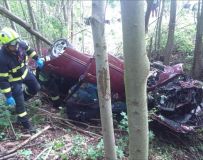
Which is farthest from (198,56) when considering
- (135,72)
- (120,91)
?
(135,72)

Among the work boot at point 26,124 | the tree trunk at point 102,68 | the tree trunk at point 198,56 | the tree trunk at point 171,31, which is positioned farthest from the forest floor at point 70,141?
the tree trunk at point 171,31

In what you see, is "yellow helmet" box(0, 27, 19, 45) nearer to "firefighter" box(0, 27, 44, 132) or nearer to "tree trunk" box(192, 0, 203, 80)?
"firefighter" box(0, 27, 44, 132)

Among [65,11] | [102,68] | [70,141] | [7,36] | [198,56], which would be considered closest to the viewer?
[102,68]

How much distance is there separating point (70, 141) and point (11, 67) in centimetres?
182

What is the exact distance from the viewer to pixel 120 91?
631 centimetres

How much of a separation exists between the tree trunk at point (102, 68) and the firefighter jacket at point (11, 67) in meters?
2.53

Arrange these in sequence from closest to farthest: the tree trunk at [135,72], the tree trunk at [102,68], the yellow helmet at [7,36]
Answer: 1. the tree trunk at [135,72]
2. the tree trunk at [102,68]
3. the yellow helmet at [7,36]

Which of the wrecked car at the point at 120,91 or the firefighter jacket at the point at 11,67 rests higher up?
the firefighter jacket at the point at 11,67

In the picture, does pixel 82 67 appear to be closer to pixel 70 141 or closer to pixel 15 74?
pixel 15 74

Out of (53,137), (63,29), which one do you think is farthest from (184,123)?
(63,29)

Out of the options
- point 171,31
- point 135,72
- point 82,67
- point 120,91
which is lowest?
point 120,91

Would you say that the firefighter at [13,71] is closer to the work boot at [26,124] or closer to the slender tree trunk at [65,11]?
the work boot at [26,124]

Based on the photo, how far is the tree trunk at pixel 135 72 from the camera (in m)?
2.08

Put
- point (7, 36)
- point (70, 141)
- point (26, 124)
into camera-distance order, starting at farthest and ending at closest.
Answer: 1. point (26, 124)
2. point (7, 36)
3. point (70, 141)
